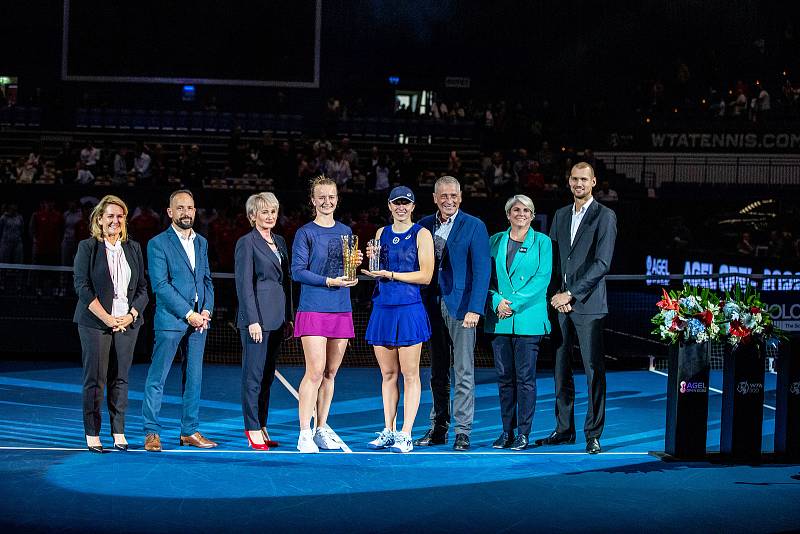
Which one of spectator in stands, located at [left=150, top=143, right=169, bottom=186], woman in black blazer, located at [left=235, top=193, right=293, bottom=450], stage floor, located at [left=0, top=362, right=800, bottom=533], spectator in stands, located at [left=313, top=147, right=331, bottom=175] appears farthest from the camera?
spectator in stands, located at [left=313, top=147, right=331, bottom=175]

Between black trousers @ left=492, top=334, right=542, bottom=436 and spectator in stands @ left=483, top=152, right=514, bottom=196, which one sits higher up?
spectator in stands @ left=483, top=152, right=514, bottom=196

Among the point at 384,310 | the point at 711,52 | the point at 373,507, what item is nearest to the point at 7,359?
the point at 384,310

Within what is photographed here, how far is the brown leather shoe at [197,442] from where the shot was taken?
8180 millimetres

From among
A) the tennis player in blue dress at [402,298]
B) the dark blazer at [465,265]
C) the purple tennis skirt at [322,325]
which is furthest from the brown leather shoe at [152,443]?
the dark blazer at [465,265]

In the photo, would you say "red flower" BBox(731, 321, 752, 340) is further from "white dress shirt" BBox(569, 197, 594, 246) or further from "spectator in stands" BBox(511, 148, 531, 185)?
"spectator in stands" BBox(511, 148, 531, 185)

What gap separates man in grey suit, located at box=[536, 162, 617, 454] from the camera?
26.7 feet

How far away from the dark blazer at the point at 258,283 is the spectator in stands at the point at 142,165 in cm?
1418

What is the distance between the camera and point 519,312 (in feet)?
26.8

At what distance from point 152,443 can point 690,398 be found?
3970 mm

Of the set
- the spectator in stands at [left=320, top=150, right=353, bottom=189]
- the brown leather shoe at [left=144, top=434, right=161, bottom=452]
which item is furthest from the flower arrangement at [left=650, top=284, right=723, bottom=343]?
the spectator in stands at [left=320, top=150, right=353, bottom=189]

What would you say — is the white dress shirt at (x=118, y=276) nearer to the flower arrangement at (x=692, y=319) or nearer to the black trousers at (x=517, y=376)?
the black trousers at (x=517, y=376)

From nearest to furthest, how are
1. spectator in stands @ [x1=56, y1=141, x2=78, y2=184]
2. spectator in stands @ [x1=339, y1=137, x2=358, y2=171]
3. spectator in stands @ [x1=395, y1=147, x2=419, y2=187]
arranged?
1. spectator in stands @ [x1=56, y1=141, x2=78, y2=184]
2. spectator in stands @ [x1=395, y1=147, x2=419, y2=187]
3. spectator in stands @ [x1=339, y1=137, x2=358, y2=171]

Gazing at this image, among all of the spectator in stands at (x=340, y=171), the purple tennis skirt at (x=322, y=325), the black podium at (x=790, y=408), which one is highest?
the spectator in stands at (x=340, y=171)

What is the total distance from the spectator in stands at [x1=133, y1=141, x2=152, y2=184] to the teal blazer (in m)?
14.6
